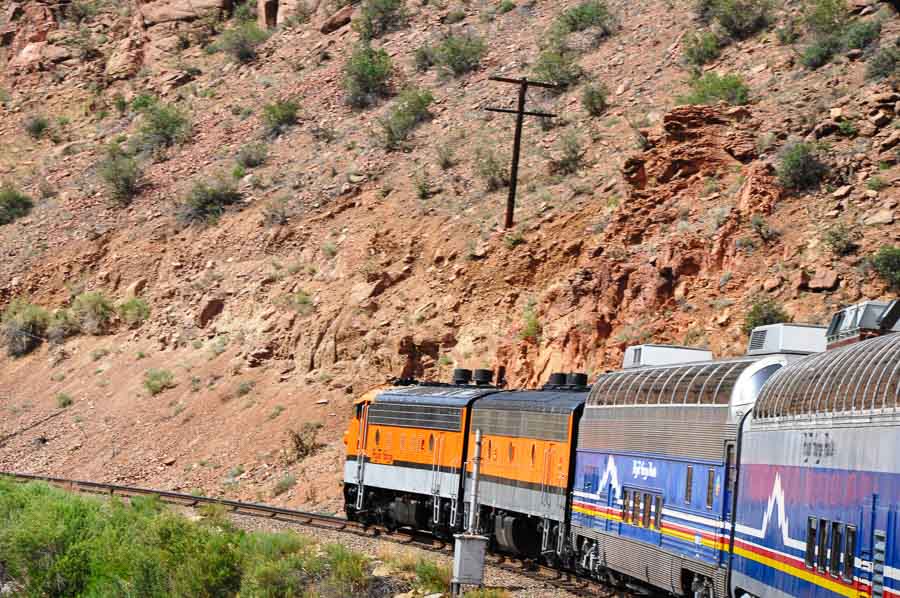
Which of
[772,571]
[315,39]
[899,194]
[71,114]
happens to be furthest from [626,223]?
[71,114]

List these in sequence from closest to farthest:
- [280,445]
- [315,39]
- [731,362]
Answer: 1. [731,362]
2. [280,445]
3. [315,39]

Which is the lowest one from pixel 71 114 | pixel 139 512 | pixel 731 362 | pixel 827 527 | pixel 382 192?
pixel 139 512

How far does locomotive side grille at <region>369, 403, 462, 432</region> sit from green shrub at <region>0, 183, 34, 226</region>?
3959 cm

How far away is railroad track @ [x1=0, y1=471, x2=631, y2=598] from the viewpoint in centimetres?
2355

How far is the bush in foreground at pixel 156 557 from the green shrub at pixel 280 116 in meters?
37.0

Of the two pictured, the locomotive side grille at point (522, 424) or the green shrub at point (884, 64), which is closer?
the locomotive side grille at point (522, 424)

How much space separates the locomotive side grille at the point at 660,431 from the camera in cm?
1792

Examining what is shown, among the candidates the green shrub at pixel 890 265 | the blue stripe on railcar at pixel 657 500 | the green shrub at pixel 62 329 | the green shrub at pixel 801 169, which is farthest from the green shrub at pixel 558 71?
the blue stripe on railcar at pixel 657 500

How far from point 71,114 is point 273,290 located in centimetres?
3091

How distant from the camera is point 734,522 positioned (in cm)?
1678

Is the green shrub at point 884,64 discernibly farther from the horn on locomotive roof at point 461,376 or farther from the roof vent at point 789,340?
the roof vent at point 789,340

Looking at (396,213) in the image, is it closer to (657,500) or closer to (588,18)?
(588,18)

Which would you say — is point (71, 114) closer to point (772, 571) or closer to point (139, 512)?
point (139, 512)

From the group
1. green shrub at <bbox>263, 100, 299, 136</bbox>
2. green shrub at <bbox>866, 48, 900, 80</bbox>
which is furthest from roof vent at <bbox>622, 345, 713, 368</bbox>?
green shrub at <bbox>263, 100, 299, 136</bbox>
